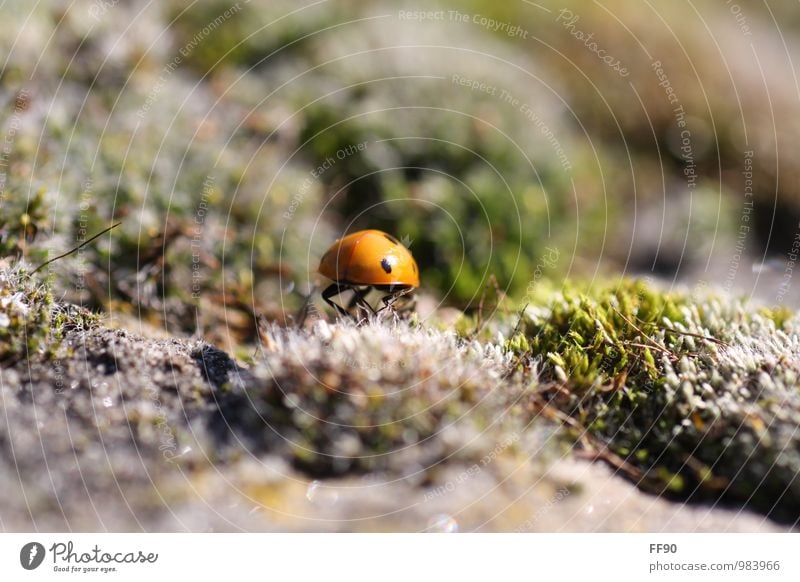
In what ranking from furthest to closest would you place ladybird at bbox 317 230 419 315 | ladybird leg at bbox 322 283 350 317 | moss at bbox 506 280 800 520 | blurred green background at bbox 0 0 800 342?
blurred green background at bbox 0 0 800 342, ladybird leg at bbox 322 283 350 317, ladybird at bbox 317 230 419 315, moss at bbox 506 280 800 520

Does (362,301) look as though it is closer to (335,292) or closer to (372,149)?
(335,292)

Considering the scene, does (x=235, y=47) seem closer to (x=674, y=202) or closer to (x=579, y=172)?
(x=579, y=172)

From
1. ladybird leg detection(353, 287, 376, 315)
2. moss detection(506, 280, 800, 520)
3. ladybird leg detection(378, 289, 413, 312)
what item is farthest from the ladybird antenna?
moss detection(506, 280, 800, 520)

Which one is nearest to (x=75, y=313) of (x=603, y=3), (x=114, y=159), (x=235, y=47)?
(x=114, y=159)

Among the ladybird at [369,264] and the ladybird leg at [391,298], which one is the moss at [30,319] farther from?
the ladybird leg at [391,298]

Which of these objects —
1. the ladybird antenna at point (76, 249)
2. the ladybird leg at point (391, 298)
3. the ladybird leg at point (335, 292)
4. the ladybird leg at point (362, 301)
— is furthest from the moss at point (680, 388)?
the ladybird antenna at point (76, 249)

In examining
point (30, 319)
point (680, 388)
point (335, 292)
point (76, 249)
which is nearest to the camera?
point (30, 319)

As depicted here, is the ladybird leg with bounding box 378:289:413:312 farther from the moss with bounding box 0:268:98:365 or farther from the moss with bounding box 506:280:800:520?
the moss with bounding box 0:268:98:365

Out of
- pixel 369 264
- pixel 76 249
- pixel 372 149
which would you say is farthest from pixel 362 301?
pixel 372 149
